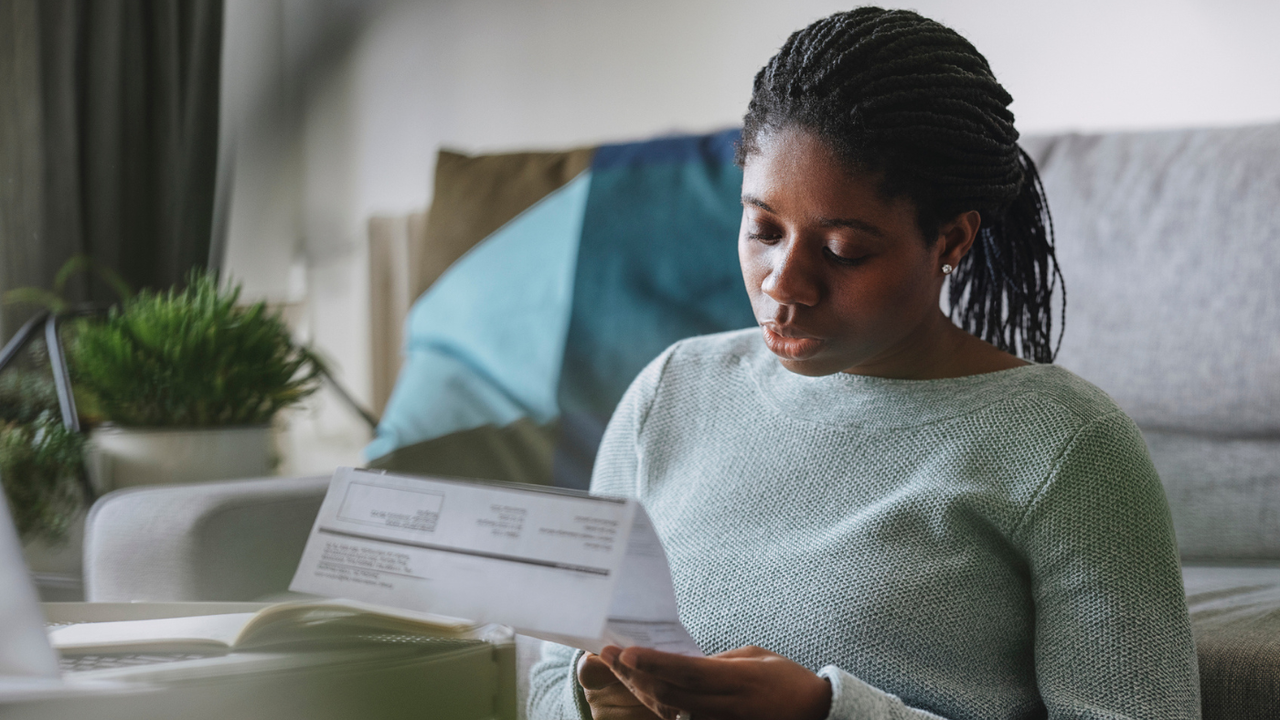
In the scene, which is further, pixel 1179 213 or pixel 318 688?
pixel 1179 213

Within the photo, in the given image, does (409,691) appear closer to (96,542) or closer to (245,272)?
(96,542)

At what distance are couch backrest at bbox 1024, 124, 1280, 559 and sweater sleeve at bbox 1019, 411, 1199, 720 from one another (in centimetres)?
48

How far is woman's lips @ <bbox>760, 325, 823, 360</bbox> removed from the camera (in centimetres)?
68

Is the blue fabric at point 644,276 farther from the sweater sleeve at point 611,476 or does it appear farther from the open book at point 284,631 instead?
the open book at point 284,631

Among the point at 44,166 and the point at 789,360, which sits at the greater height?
the point at 44,166

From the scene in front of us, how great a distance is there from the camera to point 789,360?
69cm

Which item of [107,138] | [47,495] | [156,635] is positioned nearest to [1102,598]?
[156,635]

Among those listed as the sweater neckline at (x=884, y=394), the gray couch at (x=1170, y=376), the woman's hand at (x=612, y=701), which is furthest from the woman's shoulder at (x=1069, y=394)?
the gray couch at (x=1170, y=376)

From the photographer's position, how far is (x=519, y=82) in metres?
2.07

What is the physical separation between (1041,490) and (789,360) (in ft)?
0.57

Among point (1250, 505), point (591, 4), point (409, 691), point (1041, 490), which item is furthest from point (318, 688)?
point (591, 4)

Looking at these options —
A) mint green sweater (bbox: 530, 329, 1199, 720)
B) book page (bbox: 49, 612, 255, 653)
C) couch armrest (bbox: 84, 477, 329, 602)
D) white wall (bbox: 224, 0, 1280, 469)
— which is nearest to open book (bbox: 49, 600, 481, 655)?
book page (bbox: 49, 612, 255, 653)

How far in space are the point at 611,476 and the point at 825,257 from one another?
0.28 meters

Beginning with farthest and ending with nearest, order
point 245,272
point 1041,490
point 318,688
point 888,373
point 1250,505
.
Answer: point 245,272 → point 1250,505 → point 888,373 → point 1041,490 → point 318,688
